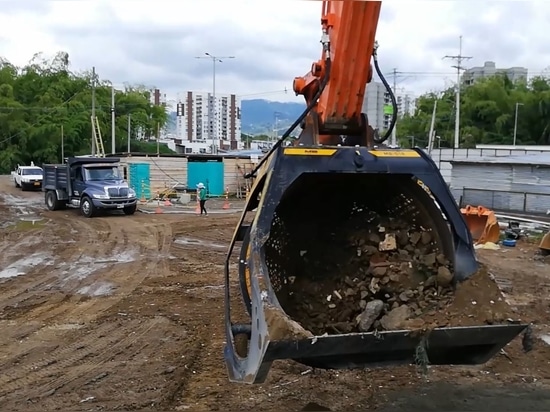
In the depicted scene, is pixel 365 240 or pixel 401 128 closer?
pixel 365 240

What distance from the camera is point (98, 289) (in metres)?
10.7

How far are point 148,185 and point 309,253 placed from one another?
28.9 m

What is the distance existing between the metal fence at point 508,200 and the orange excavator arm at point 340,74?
18.2 meters

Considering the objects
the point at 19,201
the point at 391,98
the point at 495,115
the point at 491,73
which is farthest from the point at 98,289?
the point at 491,73

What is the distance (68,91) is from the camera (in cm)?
6944

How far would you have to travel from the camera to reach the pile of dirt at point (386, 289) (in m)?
4.72

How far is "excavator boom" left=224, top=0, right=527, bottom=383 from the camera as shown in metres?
4.37

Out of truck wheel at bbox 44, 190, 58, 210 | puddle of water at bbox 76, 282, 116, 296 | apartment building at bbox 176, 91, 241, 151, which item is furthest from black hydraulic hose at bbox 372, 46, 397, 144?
apartment building at bbox 176, 91, 241, 151

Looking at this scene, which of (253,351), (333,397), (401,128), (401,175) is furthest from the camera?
(401,128)

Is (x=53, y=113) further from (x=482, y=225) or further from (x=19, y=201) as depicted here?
(x=482, y=225)

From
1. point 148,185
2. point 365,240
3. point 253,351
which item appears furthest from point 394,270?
point 148,185

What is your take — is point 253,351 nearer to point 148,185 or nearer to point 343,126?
point 343,126

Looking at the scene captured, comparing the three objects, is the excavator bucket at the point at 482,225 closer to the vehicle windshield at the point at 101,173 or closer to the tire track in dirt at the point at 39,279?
the tire track in dirt at the point at 39,279

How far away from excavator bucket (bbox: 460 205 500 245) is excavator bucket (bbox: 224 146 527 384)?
10936mm
